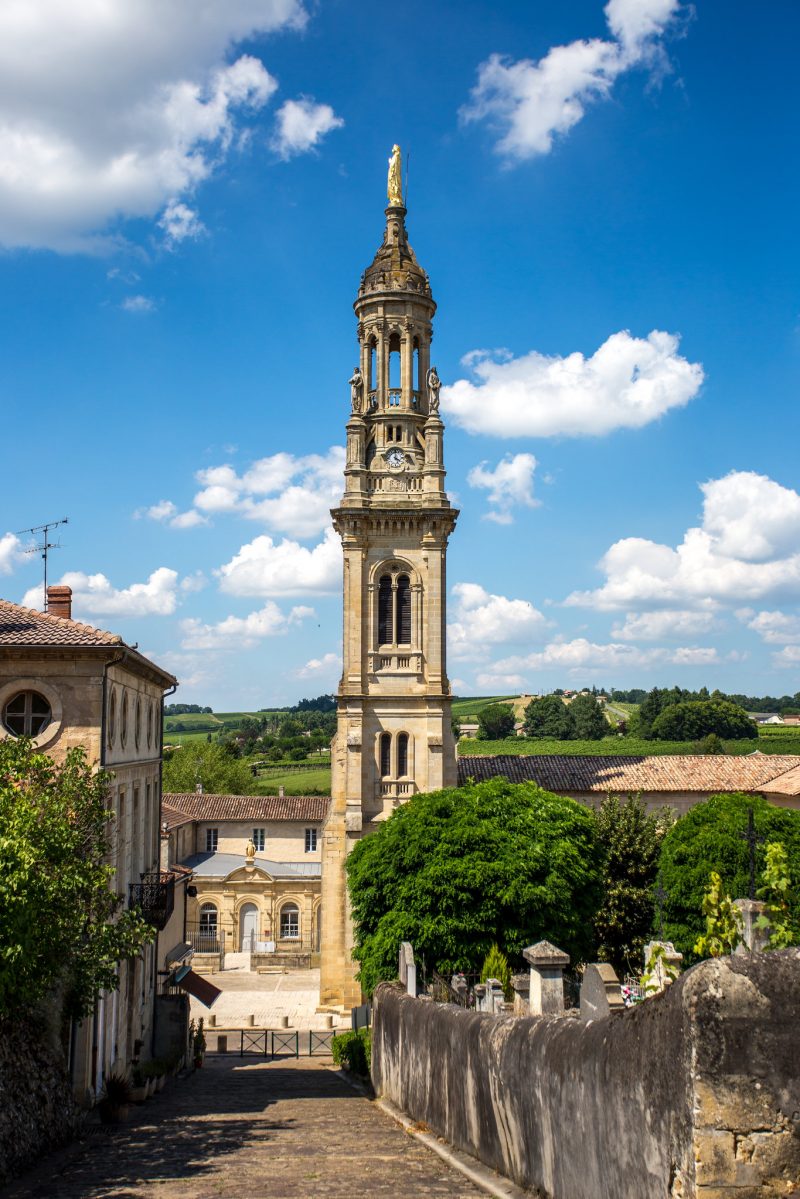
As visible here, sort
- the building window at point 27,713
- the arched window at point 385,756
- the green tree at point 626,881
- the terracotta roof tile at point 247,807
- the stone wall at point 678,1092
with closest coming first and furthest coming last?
1. the stone wall at point 678,1092
2. the building window at point 27,713
3. the green tree at point 626,881
4. the arched window at point 385,756
5. the terracotta roof tile at point 247,807

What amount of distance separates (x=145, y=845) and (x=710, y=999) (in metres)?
26.2

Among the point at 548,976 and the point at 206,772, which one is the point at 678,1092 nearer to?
the point at 548,976

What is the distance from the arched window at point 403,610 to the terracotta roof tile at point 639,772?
719 centimetres

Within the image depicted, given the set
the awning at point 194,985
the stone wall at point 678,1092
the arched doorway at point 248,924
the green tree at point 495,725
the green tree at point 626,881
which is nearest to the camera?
the stone wall at point 678,1092

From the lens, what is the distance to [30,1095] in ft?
51.1

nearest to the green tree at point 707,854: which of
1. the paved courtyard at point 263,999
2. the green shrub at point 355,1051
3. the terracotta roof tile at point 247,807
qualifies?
the green shrub at point 355,1051

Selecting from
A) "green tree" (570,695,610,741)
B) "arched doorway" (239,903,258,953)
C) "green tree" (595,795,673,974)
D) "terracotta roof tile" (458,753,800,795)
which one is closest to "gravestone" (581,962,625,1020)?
"green tree" (595,795,673,974)

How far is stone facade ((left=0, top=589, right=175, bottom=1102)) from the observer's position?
21578mm

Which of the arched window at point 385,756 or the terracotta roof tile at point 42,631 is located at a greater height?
the terracotta roof tile at point 42,631

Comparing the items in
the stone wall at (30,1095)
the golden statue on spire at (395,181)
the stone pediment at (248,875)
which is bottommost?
the stone pediment at (248,875)

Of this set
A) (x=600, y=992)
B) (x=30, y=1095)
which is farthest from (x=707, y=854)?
(x=30, y=1095)

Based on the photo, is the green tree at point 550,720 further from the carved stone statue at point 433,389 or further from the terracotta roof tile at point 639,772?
the carved stone statue at point 433,389

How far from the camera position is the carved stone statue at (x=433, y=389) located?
1868 inches

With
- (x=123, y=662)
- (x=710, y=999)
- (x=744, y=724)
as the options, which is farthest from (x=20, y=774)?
(x=744, y=724)
